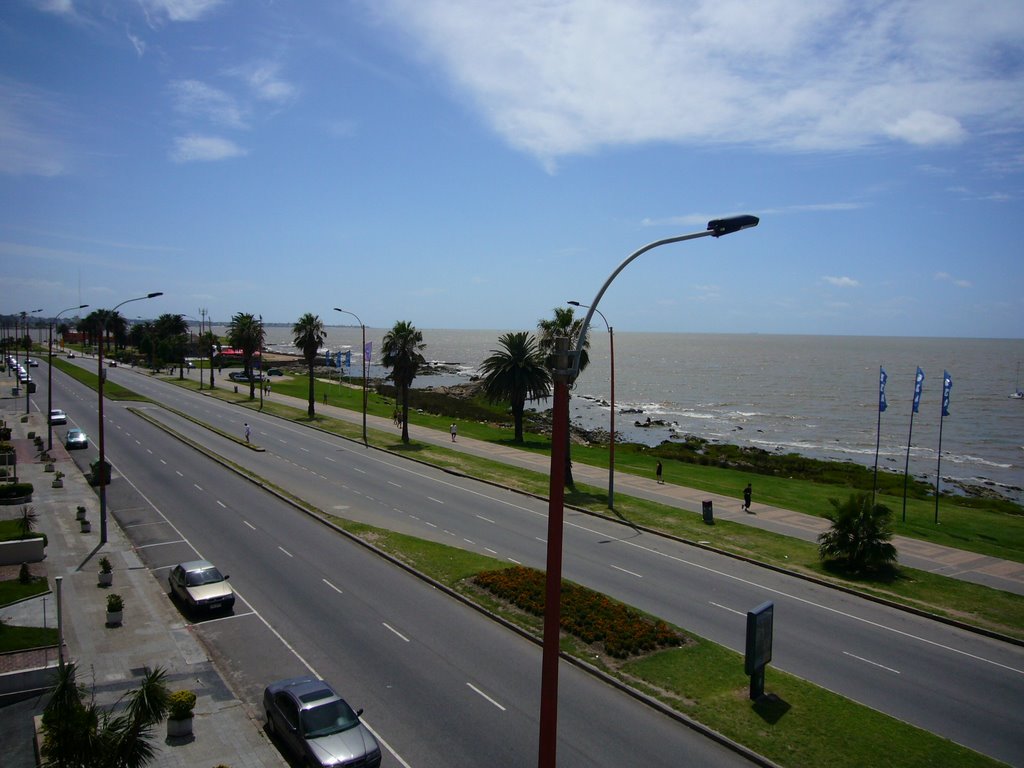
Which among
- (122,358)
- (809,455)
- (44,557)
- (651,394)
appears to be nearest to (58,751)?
(44,557)

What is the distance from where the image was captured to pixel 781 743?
14.9 meters

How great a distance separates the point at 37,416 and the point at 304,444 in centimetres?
2765

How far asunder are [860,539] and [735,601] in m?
6.89

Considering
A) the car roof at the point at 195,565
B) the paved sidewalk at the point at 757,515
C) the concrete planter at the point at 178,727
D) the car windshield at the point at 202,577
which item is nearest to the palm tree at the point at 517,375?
the paved sidewalk at the point at 757,515

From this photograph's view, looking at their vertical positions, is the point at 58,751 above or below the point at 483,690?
above

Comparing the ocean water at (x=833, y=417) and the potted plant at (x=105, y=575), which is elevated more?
the potted plant at (x=105, y=575)

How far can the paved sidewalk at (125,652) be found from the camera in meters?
14.3

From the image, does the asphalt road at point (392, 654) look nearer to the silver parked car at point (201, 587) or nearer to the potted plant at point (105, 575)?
the silver parked car at point (201, 587)

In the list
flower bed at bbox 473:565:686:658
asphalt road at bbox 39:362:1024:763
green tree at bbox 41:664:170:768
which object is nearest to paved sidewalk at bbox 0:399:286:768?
green tree at bbox 41:664:170:768

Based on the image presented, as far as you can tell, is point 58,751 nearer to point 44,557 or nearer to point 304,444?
point 44,557

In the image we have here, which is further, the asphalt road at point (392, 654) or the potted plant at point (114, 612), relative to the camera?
the potted plant at point (114, 612)

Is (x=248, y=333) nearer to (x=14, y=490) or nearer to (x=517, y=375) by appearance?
(x=517, y=375)

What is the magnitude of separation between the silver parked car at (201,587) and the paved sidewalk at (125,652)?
606mm

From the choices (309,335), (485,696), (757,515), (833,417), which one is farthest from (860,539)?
(833,417)
